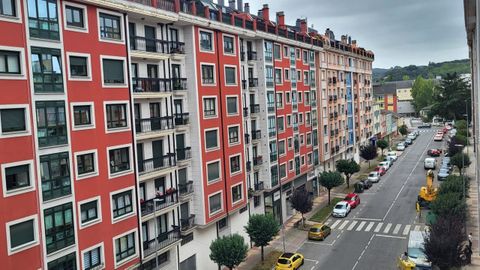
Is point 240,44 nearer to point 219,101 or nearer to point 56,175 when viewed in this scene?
point 219,101

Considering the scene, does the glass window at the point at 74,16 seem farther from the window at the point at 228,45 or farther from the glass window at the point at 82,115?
the window at the point at 228,45

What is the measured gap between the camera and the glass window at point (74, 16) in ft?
76.8

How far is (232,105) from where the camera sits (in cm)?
3856

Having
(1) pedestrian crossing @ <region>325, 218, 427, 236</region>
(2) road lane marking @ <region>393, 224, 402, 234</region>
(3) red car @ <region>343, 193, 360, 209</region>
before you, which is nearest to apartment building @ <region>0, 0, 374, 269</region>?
(1) pedestrian crossing @ <region>325, 218, 427, 236</region>

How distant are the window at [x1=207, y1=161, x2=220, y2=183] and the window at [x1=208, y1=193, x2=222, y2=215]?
4.63 feet

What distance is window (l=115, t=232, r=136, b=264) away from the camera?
26.3 m

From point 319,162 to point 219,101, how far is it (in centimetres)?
2785

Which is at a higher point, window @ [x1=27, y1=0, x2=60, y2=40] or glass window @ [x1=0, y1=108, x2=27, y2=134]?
window @ [x1=27, y1=0, x2=60, y2=40]

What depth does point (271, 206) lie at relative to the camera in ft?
153

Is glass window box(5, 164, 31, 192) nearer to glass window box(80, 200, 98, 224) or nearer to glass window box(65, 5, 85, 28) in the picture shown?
Result: glass window box(80, 200, 98, 224)

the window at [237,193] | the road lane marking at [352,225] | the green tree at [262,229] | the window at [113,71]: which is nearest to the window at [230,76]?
the window at [237,193]

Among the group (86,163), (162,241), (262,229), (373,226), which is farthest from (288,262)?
(86,163)

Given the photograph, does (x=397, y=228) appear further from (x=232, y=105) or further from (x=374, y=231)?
(x=232, y=105)

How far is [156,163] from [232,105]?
35.0 feet
